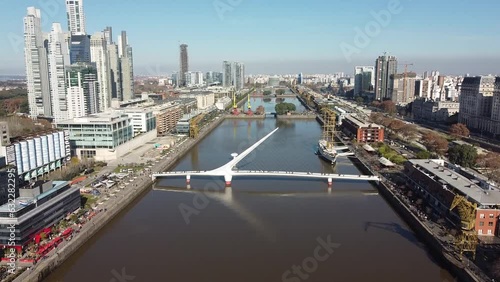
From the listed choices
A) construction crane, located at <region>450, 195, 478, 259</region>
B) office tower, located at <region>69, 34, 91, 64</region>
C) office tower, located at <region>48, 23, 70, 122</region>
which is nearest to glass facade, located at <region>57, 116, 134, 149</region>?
office tower, located at <region>48, 23, 70, 122</region>

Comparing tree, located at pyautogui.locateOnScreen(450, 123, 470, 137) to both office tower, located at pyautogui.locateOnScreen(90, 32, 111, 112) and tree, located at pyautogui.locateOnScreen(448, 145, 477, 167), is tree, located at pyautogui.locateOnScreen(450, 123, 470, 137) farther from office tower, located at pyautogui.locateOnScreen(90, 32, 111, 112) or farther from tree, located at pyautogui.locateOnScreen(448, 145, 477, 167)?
office tower, located at pyautogui.locateOnScreen(90, 32, 111, 112)

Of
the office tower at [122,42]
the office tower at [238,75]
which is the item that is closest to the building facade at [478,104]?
the office tower at [122,42]

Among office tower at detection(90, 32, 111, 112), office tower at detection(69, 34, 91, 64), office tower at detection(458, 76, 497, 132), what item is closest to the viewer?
office tower at detection(458, 76, 497, 132)

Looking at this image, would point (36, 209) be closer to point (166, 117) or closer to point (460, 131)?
point (166, 117)

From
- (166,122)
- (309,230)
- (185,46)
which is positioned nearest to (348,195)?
(309,230)

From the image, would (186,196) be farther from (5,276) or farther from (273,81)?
(273,81)
